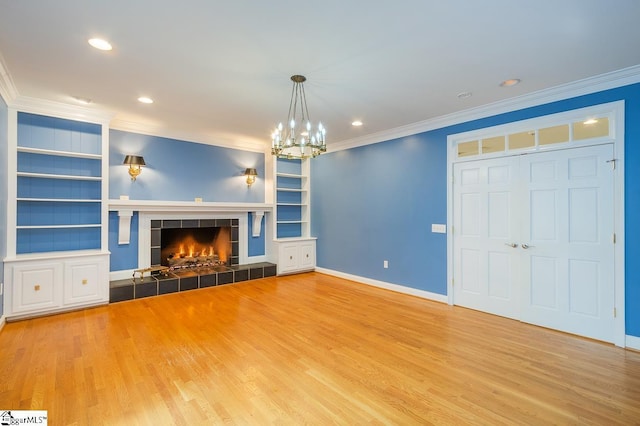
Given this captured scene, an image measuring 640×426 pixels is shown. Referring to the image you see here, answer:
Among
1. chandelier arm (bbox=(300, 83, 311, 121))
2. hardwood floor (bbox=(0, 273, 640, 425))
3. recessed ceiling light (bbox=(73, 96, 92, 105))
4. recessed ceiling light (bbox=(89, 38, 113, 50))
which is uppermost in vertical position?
recessed ceiling light (bbox=(73, 96, 92, 105))

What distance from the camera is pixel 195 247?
6.25 meters

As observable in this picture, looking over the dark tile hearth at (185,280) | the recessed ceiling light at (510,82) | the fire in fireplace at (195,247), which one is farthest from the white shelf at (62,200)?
the recessed ceiling light at (510,82)

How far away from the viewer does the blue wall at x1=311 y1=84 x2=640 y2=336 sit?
4448mm

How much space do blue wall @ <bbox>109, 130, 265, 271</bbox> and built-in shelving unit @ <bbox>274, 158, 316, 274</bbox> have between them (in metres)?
0.44

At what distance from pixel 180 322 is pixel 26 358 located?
4.54ft

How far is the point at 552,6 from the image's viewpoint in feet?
7.17

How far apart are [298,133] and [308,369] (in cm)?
384

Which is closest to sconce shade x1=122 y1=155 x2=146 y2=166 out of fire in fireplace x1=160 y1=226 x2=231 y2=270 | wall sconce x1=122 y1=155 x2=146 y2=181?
wall sconce x1=122 y1=155 x2=146 y2=181

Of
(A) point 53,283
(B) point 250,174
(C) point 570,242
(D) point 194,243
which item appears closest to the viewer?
(C) point 570,242

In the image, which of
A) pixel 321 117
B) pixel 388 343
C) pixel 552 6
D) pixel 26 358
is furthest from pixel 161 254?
pixel 552 6

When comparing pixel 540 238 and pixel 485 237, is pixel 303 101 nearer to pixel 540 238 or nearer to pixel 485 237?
pixel 485 237

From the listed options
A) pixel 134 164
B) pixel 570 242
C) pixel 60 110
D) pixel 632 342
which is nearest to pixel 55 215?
pixel 134 164

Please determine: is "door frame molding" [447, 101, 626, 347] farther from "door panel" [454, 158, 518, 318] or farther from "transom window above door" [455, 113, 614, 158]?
"door panel" [454, 158, 518, 318]

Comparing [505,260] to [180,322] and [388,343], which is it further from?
[180,322]
